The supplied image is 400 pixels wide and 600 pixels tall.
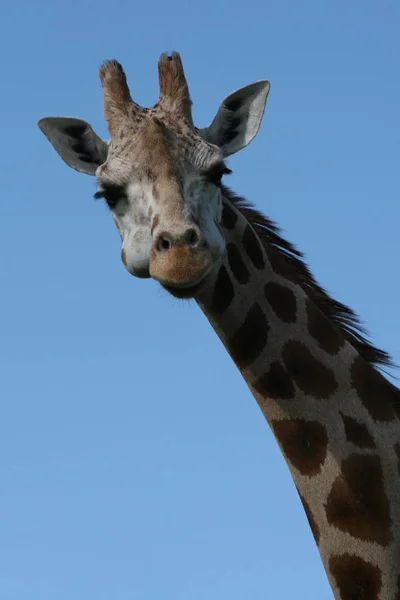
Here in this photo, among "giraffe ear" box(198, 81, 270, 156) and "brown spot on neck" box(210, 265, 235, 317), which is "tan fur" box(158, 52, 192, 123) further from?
"brown spot on neck" box(210, 265, 235, 317)

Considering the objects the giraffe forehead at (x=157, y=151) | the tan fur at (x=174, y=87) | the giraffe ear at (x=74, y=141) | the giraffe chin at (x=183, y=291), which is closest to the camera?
the giraffe chin at (x=183, y=291)

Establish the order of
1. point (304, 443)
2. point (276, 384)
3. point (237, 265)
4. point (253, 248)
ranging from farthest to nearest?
point (253, 248), point (237, 265), point (276, 384), point (304, 443)

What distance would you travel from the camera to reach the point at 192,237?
7227 millimetres

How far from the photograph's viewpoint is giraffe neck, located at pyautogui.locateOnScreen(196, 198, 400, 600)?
7.65 meters

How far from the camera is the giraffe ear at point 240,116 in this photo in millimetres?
8695

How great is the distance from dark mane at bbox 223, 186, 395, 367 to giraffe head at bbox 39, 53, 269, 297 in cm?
69

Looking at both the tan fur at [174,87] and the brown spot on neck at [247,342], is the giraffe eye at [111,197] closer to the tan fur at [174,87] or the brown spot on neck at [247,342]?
the tan fur at [174,87]

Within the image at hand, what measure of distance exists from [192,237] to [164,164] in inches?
30.8

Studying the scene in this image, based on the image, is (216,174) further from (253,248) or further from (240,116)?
(240,116)

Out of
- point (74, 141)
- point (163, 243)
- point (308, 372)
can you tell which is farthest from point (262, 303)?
point (74, 141)

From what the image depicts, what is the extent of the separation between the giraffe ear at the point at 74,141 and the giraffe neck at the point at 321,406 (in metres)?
1.18

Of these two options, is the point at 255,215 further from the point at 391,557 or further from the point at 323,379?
the point at 391,557

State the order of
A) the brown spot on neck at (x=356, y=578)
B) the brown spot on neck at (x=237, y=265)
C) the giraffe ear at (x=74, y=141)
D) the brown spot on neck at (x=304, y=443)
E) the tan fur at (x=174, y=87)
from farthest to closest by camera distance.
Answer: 1. the giraffe ear at (x=74, y=141)
2. the tan fur at (x=174, y=87)
3. the brown spot on neck at (x=237, y=265)
4. the brown spot on neck at (x=304, y=443)
5. the brown spot on neck at (x=356, y=578)

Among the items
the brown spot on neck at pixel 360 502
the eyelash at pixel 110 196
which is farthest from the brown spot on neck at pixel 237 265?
the brown spot on neck at pixel 360 502
